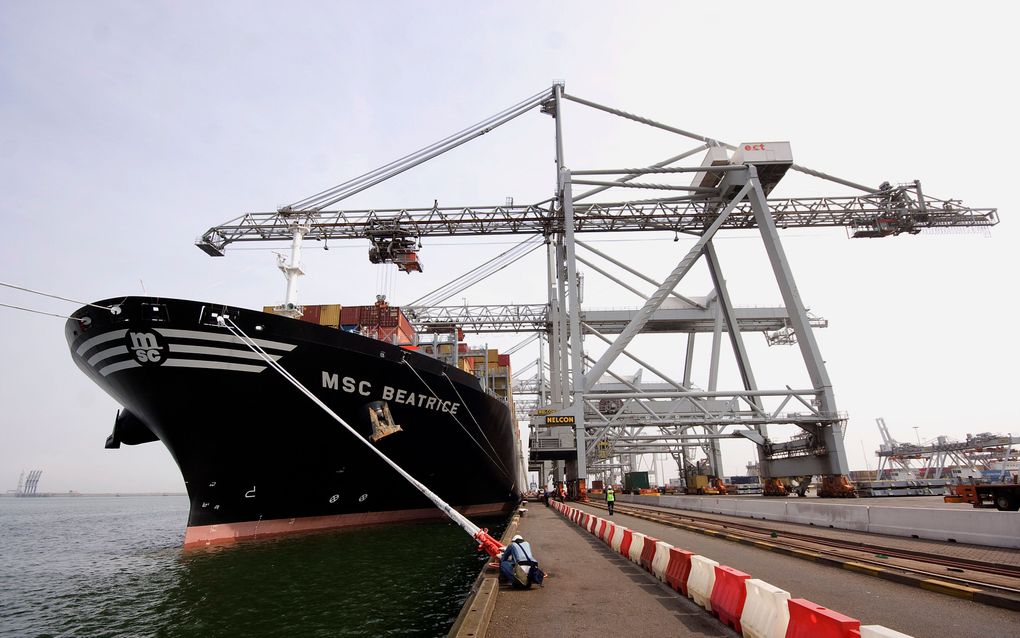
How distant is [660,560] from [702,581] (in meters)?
1.63

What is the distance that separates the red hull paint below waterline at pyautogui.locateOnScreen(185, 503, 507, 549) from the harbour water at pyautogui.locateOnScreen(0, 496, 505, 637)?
367 mm

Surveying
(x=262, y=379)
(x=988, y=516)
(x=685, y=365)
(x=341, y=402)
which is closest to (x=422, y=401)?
(x=341, y=402)

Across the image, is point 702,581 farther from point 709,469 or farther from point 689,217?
point 709,469

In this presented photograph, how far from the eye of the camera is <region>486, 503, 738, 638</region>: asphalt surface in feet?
15.8

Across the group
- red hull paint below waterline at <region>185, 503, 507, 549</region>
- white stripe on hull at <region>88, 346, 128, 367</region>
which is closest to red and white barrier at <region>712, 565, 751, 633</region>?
red hull paint below waterline at <region>185, 503, 507, 549</region>

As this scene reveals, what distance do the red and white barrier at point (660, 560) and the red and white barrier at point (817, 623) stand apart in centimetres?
330

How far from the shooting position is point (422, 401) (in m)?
17.0

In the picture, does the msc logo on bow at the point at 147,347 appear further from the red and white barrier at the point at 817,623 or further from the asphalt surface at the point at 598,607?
the red and white barrier at the point at 817,623

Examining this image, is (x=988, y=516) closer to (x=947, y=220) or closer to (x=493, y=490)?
(x=493, y=490)

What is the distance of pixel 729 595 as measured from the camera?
4.92 meters

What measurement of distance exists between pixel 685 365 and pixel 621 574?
110 ft

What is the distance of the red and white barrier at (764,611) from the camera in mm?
3943

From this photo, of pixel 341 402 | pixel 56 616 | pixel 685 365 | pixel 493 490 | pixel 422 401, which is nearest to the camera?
pixel 56 616

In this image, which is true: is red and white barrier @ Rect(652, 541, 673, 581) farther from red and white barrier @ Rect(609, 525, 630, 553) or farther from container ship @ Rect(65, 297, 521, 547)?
container ship @ Rect(65, 297, 521, 547)
